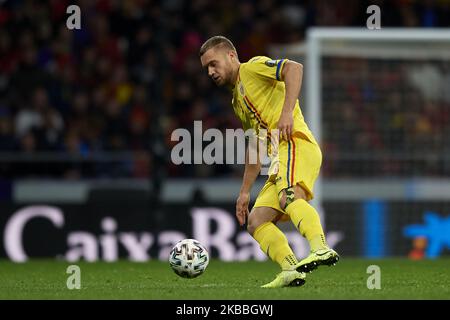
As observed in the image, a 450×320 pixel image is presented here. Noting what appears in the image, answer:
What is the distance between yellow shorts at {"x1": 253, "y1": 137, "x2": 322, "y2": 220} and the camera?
7715 millimetres

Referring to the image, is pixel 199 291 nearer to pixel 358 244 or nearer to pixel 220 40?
pixel 220 40

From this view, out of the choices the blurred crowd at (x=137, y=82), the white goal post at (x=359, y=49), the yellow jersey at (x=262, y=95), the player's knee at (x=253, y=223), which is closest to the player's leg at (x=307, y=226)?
the player's knee at (x=253, y=223)

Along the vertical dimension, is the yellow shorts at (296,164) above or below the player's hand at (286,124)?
below

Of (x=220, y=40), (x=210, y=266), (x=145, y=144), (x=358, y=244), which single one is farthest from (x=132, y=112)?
(x=220, y=40)

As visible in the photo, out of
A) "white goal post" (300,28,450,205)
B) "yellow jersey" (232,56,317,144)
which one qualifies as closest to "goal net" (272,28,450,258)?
"white goal post" (300,28,450,205)

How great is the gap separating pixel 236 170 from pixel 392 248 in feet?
7.42

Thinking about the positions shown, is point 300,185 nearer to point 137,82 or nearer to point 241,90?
point 241,90

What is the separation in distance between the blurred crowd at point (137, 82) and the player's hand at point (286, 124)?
264 inches

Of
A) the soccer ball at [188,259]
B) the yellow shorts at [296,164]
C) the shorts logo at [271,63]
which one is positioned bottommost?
the soccer ball at [188,259]

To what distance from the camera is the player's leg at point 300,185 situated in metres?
7.58

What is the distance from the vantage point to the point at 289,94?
7.60 meters

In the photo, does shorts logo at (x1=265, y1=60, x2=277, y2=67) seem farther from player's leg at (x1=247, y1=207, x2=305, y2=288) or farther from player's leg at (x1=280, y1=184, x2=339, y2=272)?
player's leg at (x1=247, y1=207, x2=305, y2=288)

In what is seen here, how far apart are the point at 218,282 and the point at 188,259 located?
0.51m

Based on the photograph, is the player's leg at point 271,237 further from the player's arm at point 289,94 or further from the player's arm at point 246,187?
the player's arm at point 289,94
